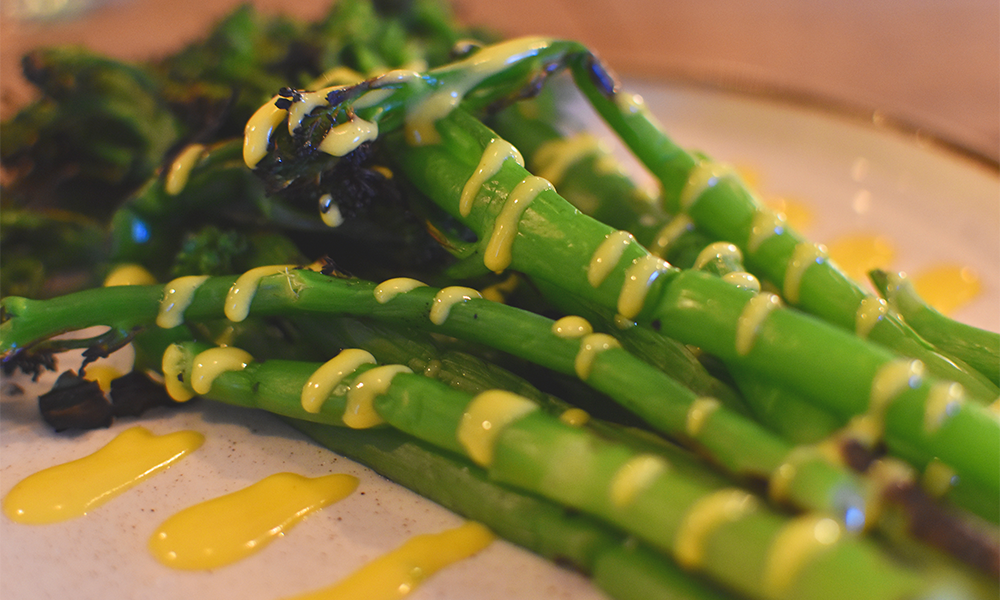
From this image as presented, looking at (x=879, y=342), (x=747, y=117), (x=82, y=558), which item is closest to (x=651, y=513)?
(x=879, y=342)

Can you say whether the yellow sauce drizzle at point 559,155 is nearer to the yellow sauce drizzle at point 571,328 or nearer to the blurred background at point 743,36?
the yellow sauce drizzle at point 571,328

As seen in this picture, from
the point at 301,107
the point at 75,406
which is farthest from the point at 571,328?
the point at 75,406

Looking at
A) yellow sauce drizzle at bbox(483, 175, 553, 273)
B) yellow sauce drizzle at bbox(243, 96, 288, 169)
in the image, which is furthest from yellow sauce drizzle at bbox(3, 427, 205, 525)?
yellow sauce drizzle at bbox(483, 175, 553, 273)

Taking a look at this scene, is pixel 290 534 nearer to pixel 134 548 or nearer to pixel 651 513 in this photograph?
pixel 134 548

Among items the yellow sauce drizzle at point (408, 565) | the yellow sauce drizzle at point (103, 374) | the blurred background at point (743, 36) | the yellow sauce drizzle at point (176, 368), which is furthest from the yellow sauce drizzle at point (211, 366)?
the blurred background at point (743, 36)

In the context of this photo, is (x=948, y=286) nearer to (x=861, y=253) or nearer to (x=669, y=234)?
(x=861, y=253)

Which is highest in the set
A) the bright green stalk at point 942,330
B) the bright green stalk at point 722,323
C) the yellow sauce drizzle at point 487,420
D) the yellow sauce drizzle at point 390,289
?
the bright green stalk at point 942,330
